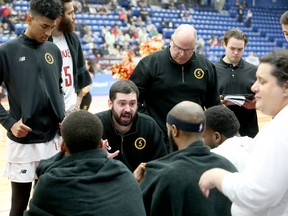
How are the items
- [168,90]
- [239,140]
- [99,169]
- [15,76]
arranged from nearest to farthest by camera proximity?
[99,169] → [239,140] → [15,76] → [168,90]

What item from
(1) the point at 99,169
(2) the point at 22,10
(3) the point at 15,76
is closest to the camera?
(1) the point at 99,169

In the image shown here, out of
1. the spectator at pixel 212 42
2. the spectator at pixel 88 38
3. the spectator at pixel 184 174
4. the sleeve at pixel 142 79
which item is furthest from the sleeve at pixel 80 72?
the spectator at pixel 212 42

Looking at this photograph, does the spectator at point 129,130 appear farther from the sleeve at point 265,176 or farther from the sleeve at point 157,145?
the sleeve at point 265,176

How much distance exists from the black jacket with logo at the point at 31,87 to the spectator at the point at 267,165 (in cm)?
179

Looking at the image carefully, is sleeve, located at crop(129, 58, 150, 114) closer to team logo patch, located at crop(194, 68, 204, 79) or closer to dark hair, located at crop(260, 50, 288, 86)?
team logo patch, located at crop(194, 68, 204, 79)

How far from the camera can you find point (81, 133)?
2.42 m

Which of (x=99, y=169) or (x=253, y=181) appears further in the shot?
(x=99, y=169)

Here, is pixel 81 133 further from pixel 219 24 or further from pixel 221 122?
pixel 219 24

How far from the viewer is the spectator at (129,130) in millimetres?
3715

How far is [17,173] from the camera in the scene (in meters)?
3.67

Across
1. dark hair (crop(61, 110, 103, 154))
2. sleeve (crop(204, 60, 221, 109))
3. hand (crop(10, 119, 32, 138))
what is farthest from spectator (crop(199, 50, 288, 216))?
sleeve (crop(204, 60, 221, 109))

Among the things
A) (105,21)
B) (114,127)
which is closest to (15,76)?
(114,127)

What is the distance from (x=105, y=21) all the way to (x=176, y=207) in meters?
21.2

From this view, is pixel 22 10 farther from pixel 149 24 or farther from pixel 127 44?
pixel 149 24
